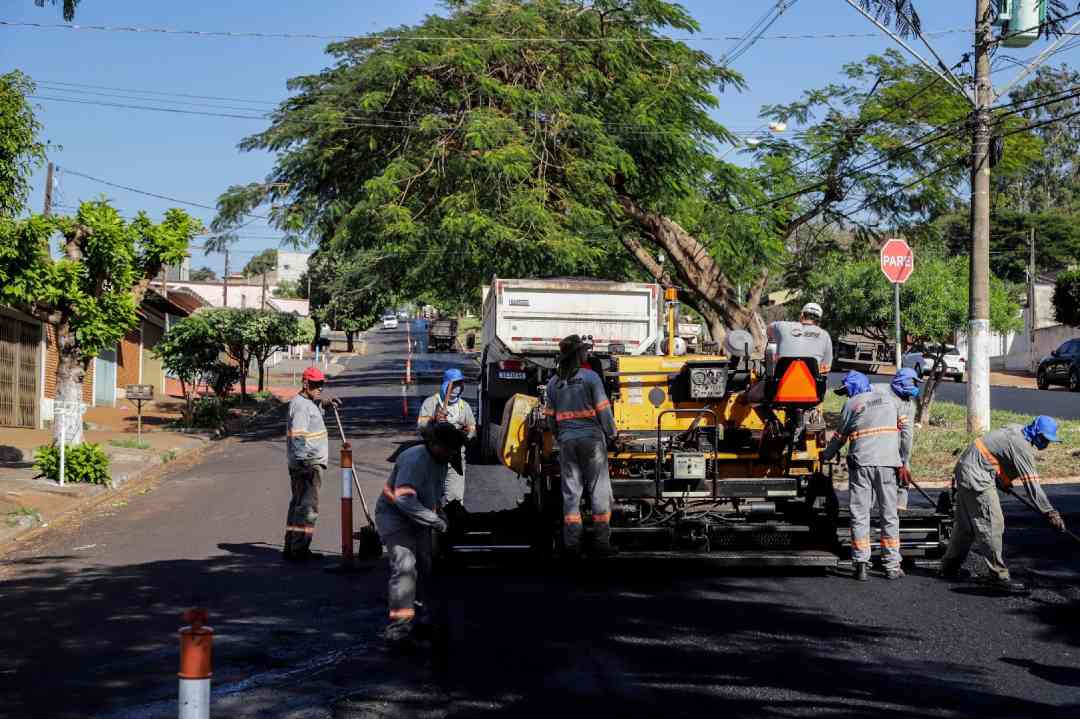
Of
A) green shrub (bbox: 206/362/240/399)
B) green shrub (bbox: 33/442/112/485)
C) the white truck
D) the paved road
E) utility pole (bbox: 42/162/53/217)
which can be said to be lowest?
the paved road

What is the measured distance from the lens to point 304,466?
36.9 feet

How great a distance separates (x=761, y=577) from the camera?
10203 mm

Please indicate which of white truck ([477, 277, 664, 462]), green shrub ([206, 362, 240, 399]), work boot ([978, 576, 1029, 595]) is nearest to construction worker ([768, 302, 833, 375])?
work boot ([978, 576, 1029, 595])

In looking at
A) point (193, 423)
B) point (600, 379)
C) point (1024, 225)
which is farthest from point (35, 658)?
point (1024, 225)

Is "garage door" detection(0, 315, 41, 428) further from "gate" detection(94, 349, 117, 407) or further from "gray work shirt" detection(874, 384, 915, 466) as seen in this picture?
"gray work shirt" detection(874, 384, 915, 466)

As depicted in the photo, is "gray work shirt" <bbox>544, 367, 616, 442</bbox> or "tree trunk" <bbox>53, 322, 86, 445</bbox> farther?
"tree trunk" <bbox>53, 322, 86, 445</bbox>

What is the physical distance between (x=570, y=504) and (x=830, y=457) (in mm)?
2150

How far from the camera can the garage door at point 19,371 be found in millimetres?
27312

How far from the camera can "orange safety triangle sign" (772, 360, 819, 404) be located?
9859mm

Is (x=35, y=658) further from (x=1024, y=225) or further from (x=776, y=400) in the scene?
(x=1024, y=225)

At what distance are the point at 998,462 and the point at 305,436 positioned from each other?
19.4ft

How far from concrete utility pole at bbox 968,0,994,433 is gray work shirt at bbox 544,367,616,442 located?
408 inches

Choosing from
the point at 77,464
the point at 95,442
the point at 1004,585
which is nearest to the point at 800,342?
the point at 1004,585

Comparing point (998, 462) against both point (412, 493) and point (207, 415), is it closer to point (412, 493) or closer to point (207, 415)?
point (412, 493)
